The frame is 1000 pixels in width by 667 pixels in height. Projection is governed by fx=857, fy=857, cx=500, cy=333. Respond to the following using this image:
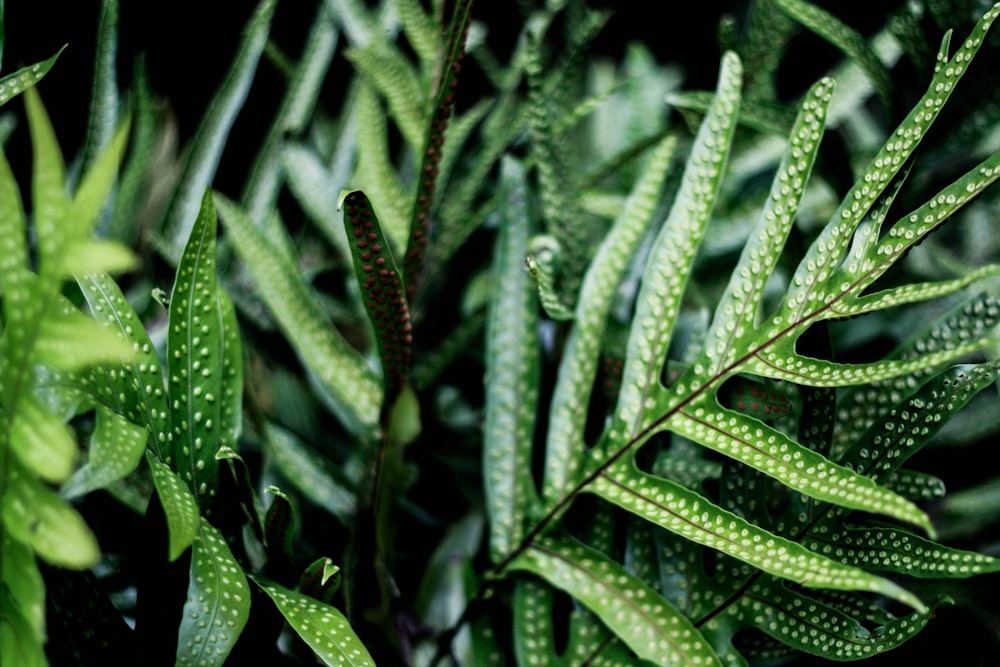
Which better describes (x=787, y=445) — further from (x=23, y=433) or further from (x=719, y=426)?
(x=23, y=433)

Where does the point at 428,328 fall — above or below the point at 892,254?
below

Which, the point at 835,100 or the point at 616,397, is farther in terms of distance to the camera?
the point at 835,100

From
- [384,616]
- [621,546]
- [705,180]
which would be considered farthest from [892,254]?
[384,616]

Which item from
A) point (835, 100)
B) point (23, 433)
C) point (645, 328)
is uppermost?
point (835, 100)

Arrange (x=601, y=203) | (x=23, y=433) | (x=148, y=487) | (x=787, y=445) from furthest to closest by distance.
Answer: (x=601, y=203), (x=148, y=487), (x=787, y=445), (x=23, y=433)

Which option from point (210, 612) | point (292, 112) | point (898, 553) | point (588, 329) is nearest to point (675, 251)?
point (588, 329)

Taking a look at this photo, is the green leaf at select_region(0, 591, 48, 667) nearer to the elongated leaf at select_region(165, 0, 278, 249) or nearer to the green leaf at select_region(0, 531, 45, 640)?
the green leaf at select_region(0, 531, 45, 640)

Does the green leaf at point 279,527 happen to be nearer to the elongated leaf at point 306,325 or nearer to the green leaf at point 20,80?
the elongated leaf at point 306,325

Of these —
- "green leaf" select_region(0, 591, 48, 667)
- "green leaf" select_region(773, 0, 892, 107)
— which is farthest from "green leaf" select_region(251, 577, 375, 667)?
"green leaf" select_region(773, 0, 892, 107)
